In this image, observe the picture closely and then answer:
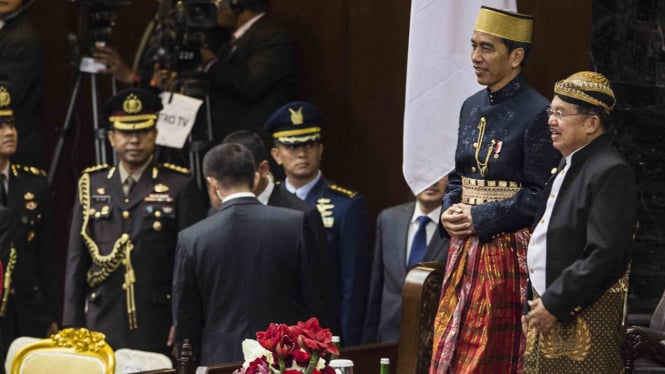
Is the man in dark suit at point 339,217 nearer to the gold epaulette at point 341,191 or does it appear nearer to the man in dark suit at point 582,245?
the gold epaulette at point 341,191

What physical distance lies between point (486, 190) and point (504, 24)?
0.55 meters

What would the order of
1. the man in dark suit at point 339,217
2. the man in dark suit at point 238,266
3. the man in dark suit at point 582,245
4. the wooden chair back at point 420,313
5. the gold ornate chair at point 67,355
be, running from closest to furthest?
1. the man in dark suit at point 582,245
2. the gold ornate chair at point 67,355
3. the wooden chair back at point 420,313
4. the man in dark suit at point 238,266
5. the man in dark suit at point 339,217

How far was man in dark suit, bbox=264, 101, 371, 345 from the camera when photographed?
6.77 meters

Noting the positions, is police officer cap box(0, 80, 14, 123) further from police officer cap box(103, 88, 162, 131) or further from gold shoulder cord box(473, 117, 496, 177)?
gold shoulder cord box(473, 117, 496, 177)

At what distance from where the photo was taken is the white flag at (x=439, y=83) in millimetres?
5547

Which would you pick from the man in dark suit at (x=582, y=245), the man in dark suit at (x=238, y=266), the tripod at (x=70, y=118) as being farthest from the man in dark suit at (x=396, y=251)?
the tripod at (x=70, y=118)

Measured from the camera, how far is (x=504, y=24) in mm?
4887

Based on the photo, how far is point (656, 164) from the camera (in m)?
6.24

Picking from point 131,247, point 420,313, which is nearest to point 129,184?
point 131,247

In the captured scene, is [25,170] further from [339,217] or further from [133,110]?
[339,217]

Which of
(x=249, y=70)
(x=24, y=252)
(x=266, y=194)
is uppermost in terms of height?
(x=249, y=70)

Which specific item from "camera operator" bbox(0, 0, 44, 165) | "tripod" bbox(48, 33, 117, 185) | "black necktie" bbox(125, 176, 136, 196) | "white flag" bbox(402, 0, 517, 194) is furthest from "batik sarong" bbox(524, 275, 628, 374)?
"camera operator" bbox(0, 0, 44, 165)

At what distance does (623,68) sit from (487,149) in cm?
153

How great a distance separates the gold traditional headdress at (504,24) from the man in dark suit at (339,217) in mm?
1961
